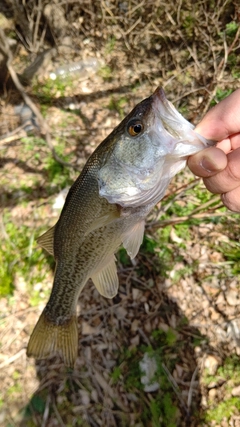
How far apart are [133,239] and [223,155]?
2.09 ft

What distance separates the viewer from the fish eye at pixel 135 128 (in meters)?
1.65

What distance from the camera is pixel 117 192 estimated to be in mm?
1737

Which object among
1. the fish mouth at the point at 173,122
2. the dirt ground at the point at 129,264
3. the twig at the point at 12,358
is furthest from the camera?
the twig at the point at 12,358

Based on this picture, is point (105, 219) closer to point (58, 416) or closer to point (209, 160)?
point (209, 160)

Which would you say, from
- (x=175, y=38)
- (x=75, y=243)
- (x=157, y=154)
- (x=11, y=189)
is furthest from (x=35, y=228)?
(x=175, y=38)

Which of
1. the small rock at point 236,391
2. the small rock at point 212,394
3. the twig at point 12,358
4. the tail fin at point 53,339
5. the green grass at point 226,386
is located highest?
the tail fin at point 53,339

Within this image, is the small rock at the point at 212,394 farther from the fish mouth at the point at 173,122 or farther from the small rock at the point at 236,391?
the fish mouth at the point at 173,122

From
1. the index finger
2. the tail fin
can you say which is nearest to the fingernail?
the index finger

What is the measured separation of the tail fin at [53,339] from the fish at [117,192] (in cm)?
17

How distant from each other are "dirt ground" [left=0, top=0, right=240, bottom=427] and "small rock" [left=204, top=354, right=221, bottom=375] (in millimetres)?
13

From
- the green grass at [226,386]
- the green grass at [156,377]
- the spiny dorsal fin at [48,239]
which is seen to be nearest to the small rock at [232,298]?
the green grass at [226,386]

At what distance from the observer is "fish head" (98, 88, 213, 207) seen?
158 cm

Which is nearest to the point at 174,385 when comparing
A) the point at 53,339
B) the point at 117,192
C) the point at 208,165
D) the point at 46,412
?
the point at 46,412

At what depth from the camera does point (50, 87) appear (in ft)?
16.8
